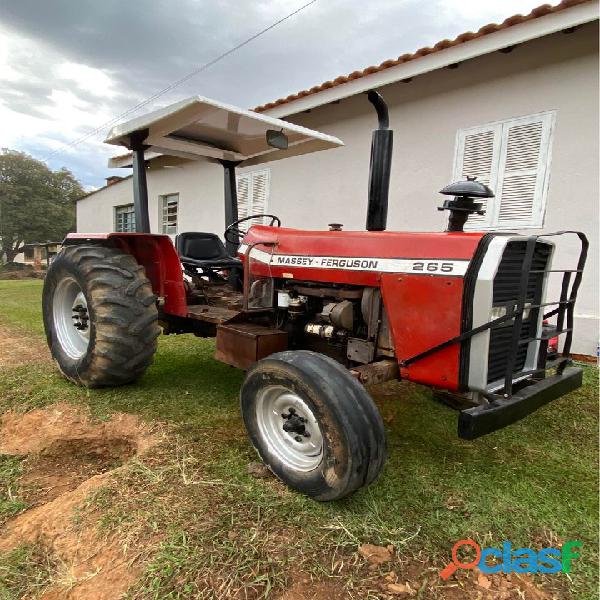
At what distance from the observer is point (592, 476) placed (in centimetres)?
245

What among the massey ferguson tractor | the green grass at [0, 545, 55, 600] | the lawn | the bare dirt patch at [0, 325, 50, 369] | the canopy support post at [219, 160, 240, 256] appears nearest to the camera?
the green grass at [0, 545, 55, 600]

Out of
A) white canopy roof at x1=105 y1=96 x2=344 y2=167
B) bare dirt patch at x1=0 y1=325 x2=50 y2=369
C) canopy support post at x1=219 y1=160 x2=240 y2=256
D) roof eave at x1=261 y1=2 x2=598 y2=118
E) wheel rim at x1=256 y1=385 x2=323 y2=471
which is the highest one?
roof eave at x1=261 y1=2 x2=598 y2=118

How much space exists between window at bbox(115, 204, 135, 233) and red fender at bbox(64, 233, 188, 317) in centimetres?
964

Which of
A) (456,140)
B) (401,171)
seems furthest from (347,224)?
(456,140)

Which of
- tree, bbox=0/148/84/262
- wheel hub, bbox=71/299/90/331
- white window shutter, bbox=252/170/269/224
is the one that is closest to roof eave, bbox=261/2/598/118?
white window shutter, bbox=252/170/269/224

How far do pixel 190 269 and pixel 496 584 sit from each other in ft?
10.4

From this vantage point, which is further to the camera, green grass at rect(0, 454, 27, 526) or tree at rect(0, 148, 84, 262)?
tree at rect(0, 148, 84, 262)

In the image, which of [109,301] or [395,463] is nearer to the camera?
[395,463]

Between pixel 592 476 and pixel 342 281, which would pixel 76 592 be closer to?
pixel 342 281

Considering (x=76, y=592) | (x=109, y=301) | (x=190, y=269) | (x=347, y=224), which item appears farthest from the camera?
(x=347, y=224)

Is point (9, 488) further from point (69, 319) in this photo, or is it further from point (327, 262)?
point (327, 262)

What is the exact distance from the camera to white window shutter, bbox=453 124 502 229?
5129 mm

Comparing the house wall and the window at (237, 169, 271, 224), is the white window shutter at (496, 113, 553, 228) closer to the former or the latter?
the house wall

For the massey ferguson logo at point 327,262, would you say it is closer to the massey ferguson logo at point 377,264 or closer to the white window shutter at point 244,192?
the massey ferguson logo at point 377,264
